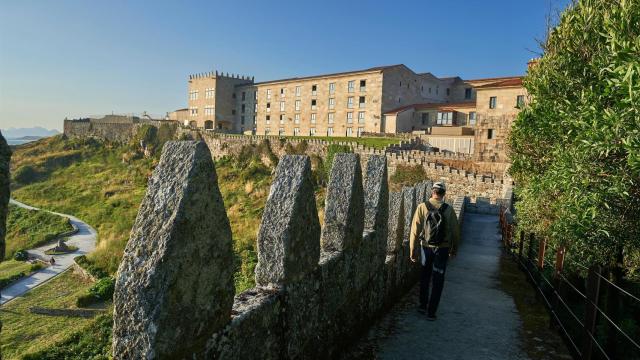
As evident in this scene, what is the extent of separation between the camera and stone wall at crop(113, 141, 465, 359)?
7.54 feet

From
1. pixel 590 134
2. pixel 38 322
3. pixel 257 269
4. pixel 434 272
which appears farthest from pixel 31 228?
pixel 590 134

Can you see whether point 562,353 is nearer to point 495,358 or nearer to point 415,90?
point 495,358

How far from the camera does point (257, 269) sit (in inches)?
144

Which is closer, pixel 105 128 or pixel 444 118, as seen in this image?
pixel 444 118

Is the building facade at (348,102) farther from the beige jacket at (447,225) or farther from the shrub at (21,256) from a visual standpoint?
the shrub at (21,256)

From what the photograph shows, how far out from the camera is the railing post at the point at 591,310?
4938 mm

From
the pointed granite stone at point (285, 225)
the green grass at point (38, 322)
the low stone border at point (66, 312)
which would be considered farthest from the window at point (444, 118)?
the pointed granite stone at point (285, 225)

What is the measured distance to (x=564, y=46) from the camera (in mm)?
9109

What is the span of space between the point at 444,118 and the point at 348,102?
53.2 feet

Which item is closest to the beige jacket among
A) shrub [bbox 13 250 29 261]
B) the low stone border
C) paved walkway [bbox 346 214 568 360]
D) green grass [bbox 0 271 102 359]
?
paved walkway [bbox 346 214 568 360]

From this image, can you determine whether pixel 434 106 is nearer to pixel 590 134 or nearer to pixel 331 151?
pixel 331 151

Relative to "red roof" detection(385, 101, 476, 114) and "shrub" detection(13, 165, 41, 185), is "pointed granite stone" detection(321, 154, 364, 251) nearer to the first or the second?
"red roof" detection(385, 101, 476, 114)

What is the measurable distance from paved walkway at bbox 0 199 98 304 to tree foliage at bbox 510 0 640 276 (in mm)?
26361

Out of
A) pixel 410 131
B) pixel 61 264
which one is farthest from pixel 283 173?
pixel 410 131
